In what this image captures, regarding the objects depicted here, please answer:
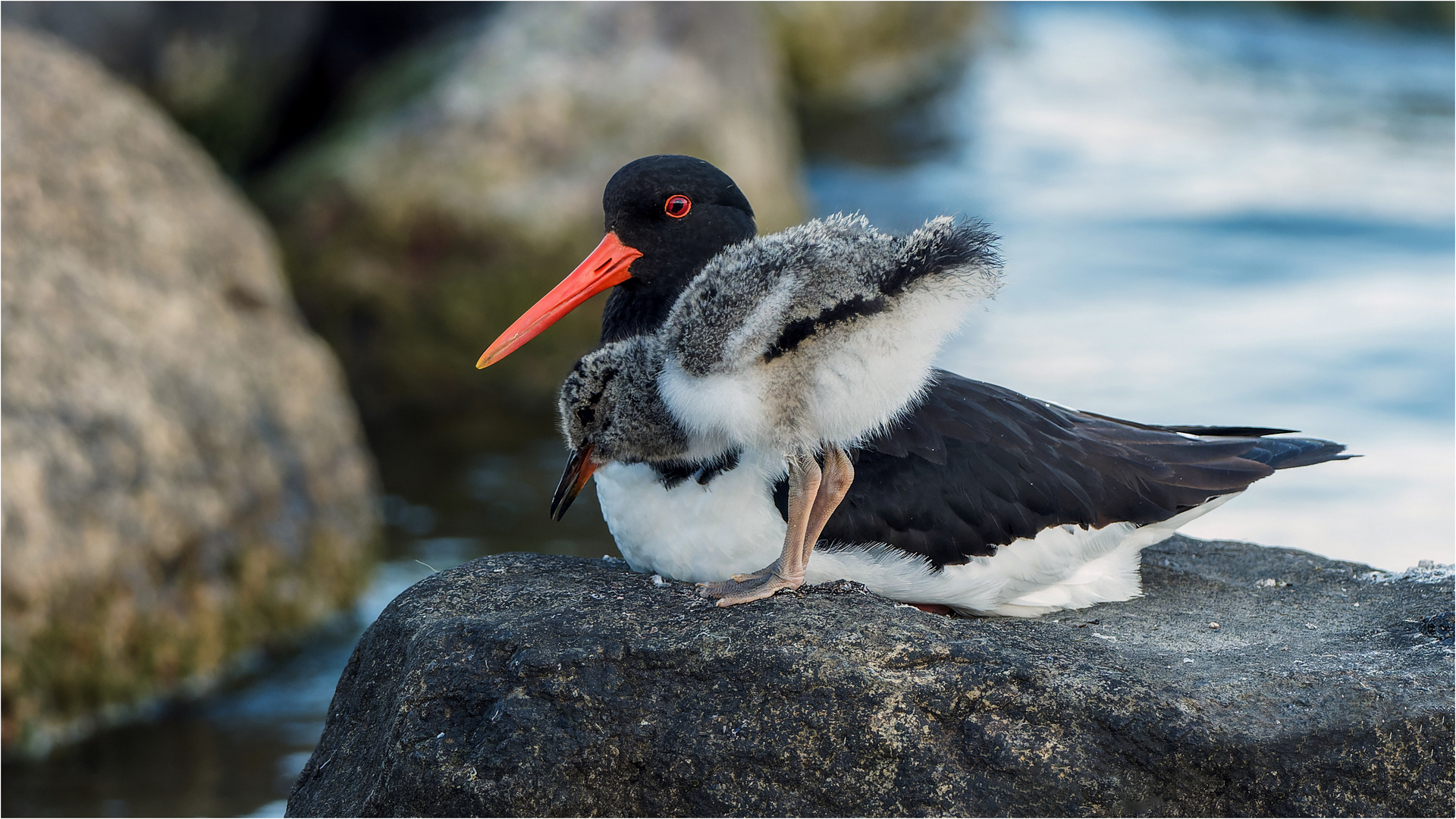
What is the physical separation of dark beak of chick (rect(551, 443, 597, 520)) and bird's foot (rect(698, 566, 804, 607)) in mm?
490

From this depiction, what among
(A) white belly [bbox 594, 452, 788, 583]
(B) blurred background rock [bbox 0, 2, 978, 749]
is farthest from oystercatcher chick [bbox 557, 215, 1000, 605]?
(B) blurred background rock [bbox 0, 2, 978, 749]

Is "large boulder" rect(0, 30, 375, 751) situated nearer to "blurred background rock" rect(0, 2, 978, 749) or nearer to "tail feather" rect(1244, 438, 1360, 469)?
"blurred background rock" rect(0, 2, 978, 749)

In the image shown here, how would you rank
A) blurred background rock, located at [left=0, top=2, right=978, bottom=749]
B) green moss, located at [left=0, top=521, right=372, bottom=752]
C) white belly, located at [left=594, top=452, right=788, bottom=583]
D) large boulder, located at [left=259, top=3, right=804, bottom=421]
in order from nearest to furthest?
white belly, located at [left=594, top=452, right=788, bottom=583], green moss, located at [left=0, top=521, right=372, bottom=752], blurred background rock, located at [left=0, top=2, right=978, bottom=749], large boulder, located at [left=259, top=3, right=804, bottom=421]

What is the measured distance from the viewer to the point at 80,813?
19.4ft

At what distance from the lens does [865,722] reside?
127 inches

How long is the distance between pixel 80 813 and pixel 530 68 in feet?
19.6

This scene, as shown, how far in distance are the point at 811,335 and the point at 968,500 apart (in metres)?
0.88

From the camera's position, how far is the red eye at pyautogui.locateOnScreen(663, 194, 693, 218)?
447cm

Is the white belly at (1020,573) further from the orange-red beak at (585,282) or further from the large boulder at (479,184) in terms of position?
the large boulder at (479,184)

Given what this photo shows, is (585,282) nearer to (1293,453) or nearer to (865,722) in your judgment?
(865,722)

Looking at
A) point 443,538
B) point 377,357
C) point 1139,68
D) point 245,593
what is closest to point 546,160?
point 377,357

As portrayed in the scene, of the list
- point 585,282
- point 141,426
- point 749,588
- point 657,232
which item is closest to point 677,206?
point 657,232

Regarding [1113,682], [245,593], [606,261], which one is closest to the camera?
[1113,682]

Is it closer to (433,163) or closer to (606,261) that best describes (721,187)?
(606,261)
